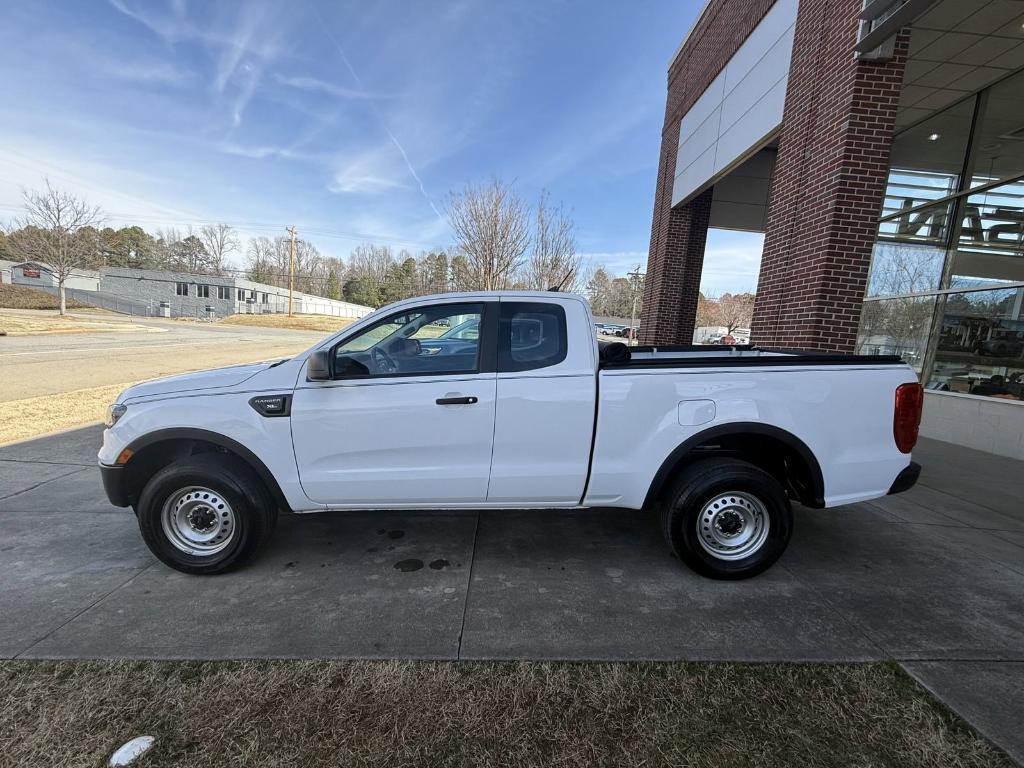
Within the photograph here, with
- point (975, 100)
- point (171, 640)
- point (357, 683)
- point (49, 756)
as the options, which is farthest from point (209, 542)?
point (975, 100)

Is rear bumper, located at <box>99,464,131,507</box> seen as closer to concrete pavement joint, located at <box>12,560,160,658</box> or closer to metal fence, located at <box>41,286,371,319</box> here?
concrete pavement joint, located at <box>12,560,160,658</box>

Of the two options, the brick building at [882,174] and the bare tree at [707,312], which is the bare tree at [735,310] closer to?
the bare tree at [707,312]

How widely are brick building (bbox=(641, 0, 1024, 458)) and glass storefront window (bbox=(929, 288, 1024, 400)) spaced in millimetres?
22

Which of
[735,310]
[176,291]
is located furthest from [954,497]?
[176,291]

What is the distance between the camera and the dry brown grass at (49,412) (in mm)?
6485

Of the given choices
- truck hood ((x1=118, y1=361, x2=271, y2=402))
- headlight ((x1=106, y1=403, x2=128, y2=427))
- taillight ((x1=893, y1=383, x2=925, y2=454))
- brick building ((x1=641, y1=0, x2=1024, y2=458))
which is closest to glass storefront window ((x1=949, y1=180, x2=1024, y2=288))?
brick building ((x1=641, y1=0, x2=1024, y2=458))

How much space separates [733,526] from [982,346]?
7.84 metres

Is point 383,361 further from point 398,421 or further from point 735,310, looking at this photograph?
point 735,310

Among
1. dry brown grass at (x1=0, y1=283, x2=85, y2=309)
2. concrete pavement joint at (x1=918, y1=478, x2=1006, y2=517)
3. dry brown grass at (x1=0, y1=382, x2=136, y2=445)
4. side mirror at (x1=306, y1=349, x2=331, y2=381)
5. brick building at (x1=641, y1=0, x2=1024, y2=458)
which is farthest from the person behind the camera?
dry brown grass at (x1=0, y1=283, x2=85, y2=309)

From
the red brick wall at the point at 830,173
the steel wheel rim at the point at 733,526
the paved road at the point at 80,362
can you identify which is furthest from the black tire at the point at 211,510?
the paved road at the point at 80,362

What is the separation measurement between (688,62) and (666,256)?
457 centimetres

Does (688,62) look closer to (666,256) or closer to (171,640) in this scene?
(666,256)

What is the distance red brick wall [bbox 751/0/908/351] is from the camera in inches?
223

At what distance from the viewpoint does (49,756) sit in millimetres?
1864
